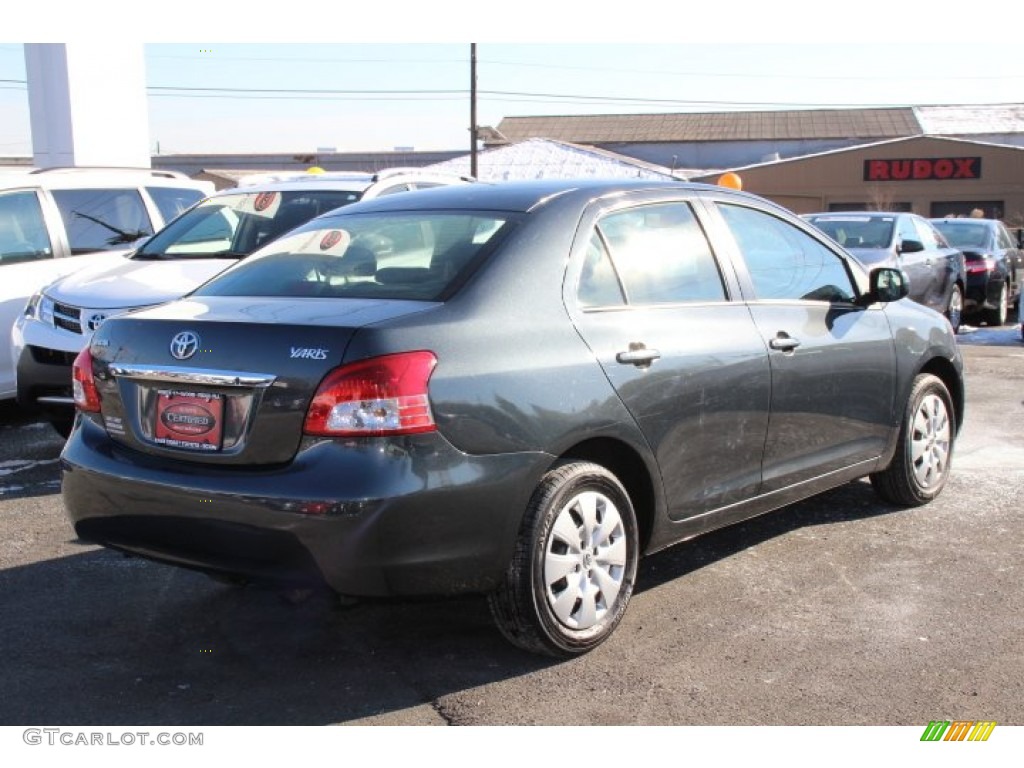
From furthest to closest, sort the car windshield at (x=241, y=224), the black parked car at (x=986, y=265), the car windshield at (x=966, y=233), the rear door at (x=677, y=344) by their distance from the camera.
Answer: the car windshield at (x=966, y=233), the black parked car at (x=986, y=265), the car windshield at (x=241, y=224), the rear door at (x=677, y=344)

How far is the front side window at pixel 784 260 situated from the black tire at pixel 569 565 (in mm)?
1393

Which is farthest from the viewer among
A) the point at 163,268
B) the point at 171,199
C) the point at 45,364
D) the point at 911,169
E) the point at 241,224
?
the point at 911,169

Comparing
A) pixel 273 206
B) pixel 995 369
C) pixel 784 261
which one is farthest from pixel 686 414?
pixel 995 369

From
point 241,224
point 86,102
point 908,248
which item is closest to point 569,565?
point 241,224

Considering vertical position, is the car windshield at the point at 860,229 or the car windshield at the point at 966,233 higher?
the car windshield at the point at 860,229

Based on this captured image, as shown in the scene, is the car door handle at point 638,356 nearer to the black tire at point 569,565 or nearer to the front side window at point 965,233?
the black tire at point 569,565

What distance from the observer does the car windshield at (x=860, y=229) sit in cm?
1294

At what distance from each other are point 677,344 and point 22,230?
611 centimetres

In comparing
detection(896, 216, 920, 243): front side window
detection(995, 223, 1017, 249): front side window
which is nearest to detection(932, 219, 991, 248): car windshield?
detection(995, 223, 1017, 249): front side window

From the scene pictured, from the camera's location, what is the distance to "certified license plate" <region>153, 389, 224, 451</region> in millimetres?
3688

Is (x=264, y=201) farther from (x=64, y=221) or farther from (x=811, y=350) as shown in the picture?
(x=811, y=350)

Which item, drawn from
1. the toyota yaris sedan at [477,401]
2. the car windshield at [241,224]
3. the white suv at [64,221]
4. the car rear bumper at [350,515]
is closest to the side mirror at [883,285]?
the toyota yaris sedan at [477,401]

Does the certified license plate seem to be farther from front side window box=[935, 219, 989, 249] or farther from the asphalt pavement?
front side window box=[935, 219, 989, 249]

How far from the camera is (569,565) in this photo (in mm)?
3945
